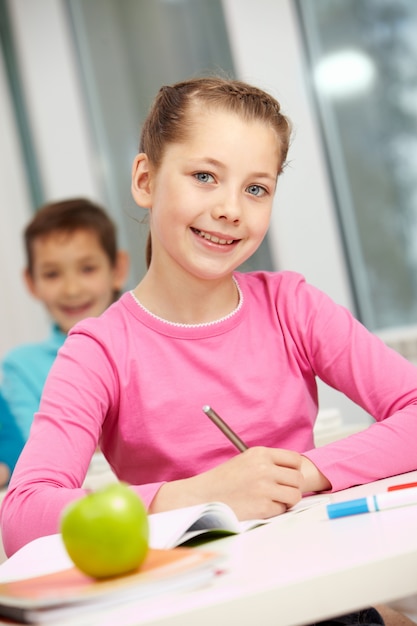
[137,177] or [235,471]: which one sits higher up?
[137,177]

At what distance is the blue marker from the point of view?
91 centimetres

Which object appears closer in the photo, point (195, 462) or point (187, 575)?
point (187, 575)

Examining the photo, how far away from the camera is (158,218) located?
4.76ft

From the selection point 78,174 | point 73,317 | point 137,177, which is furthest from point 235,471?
point 78,174

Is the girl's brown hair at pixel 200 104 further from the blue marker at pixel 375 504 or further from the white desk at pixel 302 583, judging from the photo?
the white desk at pixel 302 583

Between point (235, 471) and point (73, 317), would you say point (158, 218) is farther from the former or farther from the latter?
point (73, 317)

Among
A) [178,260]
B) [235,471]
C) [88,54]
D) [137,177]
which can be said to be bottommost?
[235,471]

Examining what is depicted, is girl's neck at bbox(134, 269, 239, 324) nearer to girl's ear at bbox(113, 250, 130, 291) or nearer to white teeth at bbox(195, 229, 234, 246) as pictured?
white teeth at bbox(195, 229, 234, 246)

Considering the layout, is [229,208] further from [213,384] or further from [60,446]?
[60,446]

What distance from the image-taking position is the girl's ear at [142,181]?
4.98ft

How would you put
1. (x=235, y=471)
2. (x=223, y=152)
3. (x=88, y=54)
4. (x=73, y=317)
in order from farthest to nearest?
(x=88, y=54)
(x=73, y=317)
(x=223, y=152)
(x=235, y=471)

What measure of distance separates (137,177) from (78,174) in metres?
2.33

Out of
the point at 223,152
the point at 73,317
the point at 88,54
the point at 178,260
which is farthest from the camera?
the point at 88,54

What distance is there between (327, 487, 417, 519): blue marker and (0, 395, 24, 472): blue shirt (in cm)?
171
